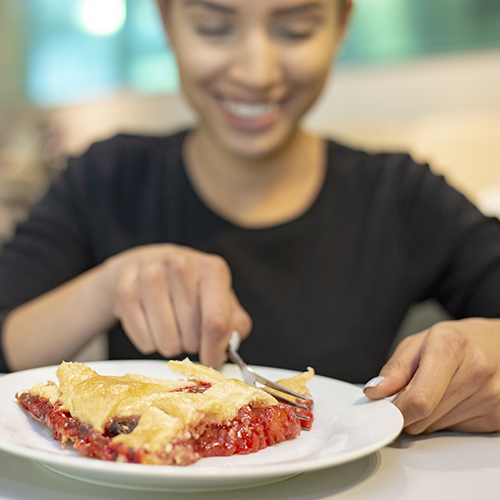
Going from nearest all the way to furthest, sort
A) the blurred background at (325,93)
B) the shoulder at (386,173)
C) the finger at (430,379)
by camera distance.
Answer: the finger at (430,379), the shoulder at (386,173), the blurred background at (325,93)

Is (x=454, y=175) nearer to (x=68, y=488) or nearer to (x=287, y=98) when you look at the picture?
(x=287, y=98)

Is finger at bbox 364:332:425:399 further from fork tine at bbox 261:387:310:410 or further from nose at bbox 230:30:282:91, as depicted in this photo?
nose at bbox 230:30:282:91

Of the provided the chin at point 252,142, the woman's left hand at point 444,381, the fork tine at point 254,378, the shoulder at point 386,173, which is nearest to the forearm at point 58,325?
the fork tine at point 254,378

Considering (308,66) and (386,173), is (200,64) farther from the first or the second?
(386,173)

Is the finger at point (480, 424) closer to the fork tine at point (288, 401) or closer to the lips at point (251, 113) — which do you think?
the fork tine at point (288, 401)

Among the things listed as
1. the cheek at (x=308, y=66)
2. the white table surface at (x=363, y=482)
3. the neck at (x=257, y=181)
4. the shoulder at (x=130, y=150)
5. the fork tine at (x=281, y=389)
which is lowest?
the white table surface at (x=363, y=482)

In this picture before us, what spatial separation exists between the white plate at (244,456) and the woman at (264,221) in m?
0.36

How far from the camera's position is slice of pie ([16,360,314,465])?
16.3 inches

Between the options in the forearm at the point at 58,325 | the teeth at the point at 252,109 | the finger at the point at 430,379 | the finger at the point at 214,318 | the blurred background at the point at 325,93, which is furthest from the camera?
the blurred background at the point at 325,93

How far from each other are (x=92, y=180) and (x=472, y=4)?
2.04m

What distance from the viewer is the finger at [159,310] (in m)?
0.71

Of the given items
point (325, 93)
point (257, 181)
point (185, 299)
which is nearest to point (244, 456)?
point (185, 299)

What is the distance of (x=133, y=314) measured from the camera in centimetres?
74

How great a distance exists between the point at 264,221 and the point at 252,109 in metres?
0.23
